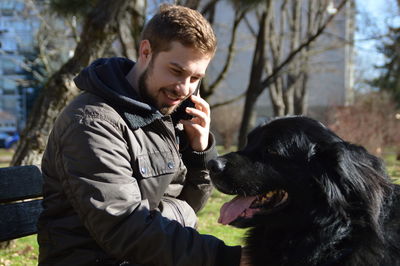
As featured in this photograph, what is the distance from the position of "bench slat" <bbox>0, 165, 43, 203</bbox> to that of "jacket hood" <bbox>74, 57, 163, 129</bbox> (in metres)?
0.78

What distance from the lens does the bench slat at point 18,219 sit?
2858 mm

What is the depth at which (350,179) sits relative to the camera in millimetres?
2227

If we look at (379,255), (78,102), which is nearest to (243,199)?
(379,255)

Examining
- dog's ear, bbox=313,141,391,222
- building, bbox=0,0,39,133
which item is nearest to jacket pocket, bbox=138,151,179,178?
dog's ear, bbox=313,141,391,222

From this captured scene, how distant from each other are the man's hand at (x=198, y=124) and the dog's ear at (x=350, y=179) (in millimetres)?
701

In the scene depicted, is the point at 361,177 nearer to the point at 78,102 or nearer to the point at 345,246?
the point at 345,246

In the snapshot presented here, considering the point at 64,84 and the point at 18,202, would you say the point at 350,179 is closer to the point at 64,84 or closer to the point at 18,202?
the point at 18,202

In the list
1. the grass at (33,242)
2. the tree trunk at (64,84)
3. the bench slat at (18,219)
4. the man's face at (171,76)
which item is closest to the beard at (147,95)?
the man's face at (171,76)

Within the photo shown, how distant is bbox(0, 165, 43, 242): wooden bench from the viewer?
286 cm

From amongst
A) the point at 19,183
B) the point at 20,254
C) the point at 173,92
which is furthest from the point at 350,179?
the point at 20,254

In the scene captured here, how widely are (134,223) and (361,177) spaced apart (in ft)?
3.48

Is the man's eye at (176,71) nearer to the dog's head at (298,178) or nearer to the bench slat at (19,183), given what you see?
the dog's head at (298,178)

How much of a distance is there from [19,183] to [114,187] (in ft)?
3.48

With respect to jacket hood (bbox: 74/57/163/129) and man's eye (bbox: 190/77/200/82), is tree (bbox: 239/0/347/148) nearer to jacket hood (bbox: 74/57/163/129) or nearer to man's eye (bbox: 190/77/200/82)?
man's eye (bbox: 190/77/200/82)
